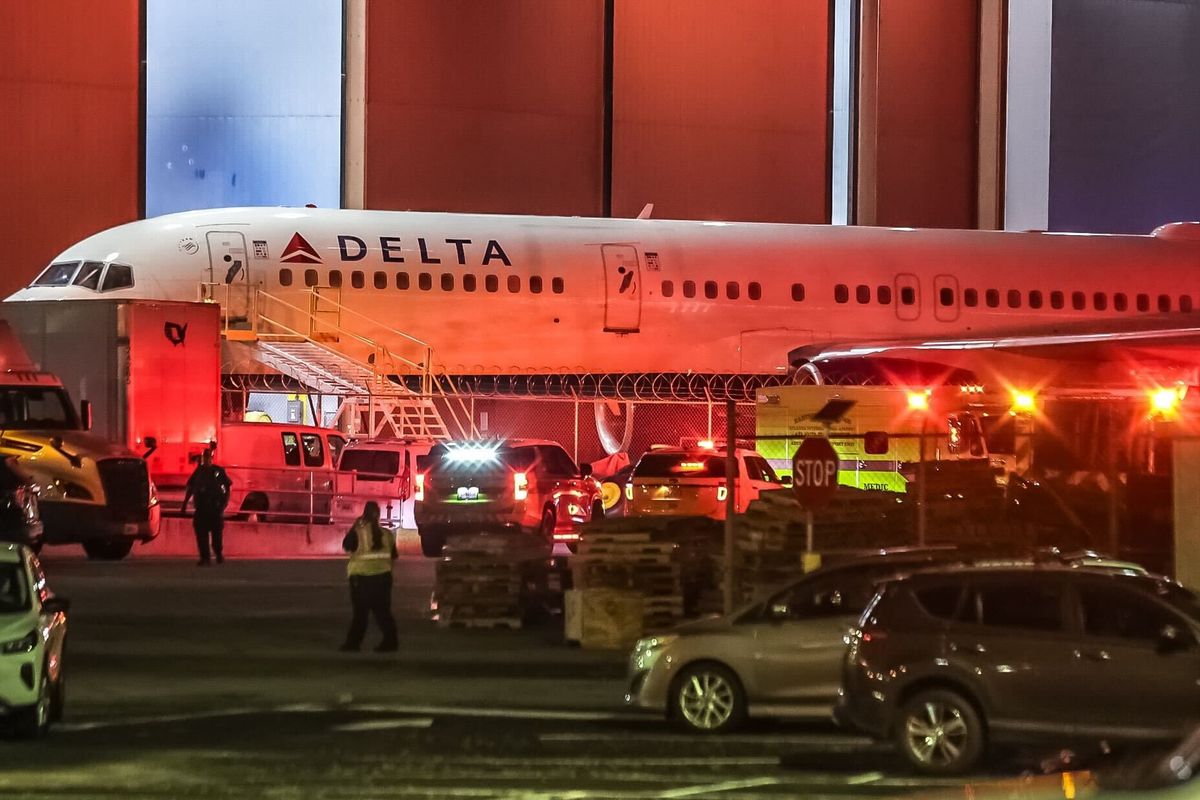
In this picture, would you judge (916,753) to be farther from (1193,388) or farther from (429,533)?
(429,533)

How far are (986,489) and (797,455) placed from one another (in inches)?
210

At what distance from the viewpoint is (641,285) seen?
34.2 meters

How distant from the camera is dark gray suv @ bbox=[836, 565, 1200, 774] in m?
11.9

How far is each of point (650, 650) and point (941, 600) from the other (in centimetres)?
285

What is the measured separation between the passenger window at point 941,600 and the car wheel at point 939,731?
0.55 metres

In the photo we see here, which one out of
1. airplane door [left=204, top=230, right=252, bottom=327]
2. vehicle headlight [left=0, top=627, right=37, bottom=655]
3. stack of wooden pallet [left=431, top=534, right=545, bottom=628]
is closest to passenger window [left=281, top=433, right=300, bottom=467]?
airplane door [left=204, top=230, right=252, bottom=327]

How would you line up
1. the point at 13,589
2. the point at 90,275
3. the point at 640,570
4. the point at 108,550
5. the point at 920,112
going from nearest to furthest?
the point at 13,589 < the point at 640,570 < the point at 108,550 < the point at 90,275 < the point at 920,112

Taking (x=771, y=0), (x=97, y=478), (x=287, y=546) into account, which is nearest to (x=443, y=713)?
(x=97, y=478)

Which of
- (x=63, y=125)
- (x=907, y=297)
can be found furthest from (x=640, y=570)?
(x=63, y=125)

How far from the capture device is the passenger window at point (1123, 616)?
12156mm

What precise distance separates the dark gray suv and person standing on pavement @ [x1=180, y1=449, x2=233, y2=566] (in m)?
15.7

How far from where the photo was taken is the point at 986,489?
73.8 feet

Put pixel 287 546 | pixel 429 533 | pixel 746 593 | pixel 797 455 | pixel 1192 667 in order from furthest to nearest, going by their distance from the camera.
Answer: pixel 287 546
pixel 429 533
pixel 746 593
pixel 797 455
pixel 1192 667

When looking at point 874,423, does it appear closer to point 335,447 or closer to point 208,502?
point 208,502
